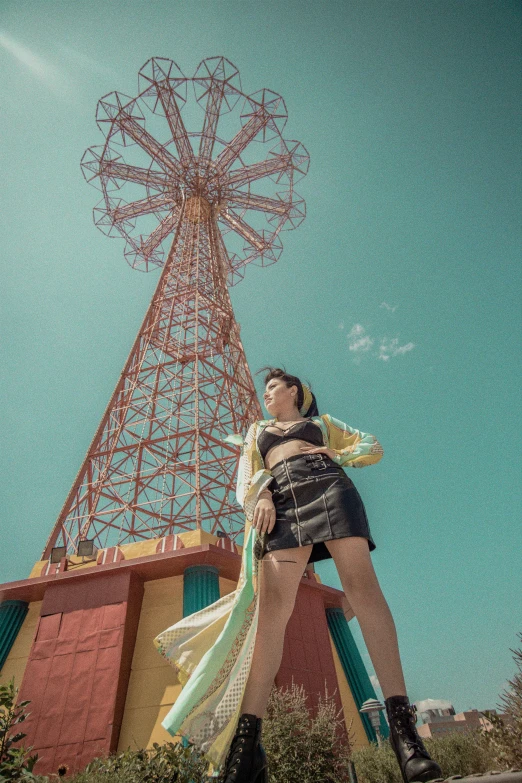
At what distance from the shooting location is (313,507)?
2387 millimetres

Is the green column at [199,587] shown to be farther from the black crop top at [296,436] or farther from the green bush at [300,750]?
the black crop top at [296,436]

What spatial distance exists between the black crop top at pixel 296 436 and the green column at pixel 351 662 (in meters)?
6.59

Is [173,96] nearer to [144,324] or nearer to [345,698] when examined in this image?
[144,324]

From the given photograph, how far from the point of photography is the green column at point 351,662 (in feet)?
24.8

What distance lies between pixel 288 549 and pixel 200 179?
15183 millimetres

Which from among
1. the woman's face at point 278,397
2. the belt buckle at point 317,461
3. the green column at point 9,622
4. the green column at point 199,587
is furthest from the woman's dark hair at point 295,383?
the green column at point 9,622

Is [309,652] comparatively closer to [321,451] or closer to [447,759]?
[447,759]

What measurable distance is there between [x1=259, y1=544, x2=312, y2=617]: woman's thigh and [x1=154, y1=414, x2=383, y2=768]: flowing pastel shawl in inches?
2.6

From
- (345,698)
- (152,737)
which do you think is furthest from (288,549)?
(345,698)

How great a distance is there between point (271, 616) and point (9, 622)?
21.6ft

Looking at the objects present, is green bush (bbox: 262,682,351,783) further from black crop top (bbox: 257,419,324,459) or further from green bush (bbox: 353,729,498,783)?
black crop top (bbox: 257,419,324,459)

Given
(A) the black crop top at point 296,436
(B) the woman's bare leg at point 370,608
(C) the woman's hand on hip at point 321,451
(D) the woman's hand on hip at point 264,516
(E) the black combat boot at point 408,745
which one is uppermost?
(A) the black crop top at point 296,436

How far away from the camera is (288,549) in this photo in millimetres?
2301

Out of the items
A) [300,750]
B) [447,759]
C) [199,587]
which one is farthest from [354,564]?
[199,587]
